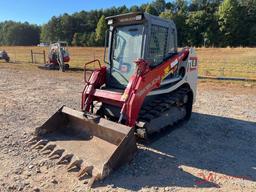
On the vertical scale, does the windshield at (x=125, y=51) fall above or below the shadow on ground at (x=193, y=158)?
above

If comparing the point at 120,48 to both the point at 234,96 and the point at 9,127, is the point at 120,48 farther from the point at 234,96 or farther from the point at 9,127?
the point at 234,96

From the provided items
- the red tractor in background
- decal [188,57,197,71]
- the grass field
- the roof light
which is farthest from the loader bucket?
the red tractor in background

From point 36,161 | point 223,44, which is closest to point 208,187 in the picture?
point 36,161

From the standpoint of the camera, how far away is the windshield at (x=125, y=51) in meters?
5.93

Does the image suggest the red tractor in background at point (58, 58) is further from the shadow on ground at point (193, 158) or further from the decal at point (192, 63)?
the shadow on ground at point (193, 158)

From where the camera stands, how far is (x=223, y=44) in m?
63.3

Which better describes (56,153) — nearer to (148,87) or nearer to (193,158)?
(148,87)

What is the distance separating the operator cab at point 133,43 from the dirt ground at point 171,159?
166cm

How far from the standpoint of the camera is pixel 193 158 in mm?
5184

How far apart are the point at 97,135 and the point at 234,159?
8.25 ft

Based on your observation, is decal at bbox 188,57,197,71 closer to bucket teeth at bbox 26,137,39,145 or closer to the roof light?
the roof light

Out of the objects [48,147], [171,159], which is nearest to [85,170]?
[48,147]

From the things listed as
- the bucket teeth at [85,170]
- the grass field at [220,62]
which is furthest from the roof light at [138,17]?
the grass field at [220,62]

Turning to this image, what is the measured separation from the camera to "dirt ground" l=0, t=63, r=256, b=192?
4242mm
